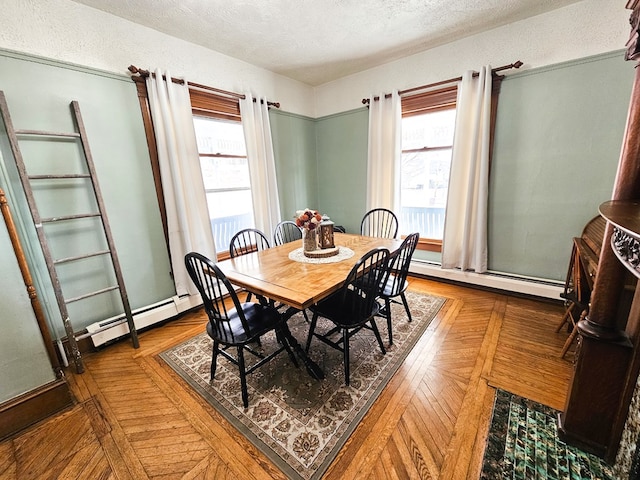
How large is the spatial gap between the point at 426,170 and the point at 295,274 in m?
2.38

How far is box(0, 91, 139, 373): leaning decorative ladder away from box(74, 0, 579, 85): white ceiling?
100cm

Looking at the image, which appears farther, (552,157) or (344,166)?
(344,166)

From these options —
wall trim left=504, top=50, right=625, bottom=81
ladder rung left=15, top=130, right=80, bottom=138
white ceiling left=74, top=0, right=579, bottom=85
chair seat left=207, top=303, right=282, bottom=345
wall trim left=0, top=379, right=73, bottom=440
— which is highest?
white ceiling left=74, top=0, right=579, bottom=85

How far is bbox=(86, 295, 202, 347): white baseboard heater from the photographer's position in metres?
2.12

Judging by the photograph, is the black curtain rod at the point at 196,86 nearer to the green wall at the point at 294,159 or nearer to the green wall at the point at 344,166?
the green wall at the point at 294,159

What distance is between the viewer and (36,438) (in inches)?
56.5

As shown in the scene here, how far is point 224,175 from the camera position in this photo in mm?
3020

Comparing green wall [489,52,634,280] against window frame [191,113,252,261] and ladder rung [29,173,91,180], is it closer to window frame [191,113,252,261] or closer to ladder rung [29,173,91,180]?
window frame [191,113,252,261]

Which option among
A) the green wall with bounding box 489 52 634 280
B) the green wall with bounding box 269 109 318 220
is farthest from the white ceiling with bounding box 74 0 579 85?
the green wall with bounding box 269 109 318 220

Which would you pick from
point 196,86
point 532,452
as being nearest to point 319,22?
point 196,86

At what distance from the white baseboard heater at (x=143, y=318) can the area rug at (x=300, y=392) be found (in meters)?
0.46

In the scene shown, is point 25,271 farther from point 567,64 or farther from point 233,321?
point 567,64

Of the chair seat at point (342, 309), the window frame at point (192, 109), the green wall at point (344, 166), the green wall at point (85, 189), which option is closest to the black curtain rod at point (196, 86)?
the window frame at point (192, 109)

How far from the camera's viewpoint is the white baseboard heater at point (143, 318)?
212 cm
